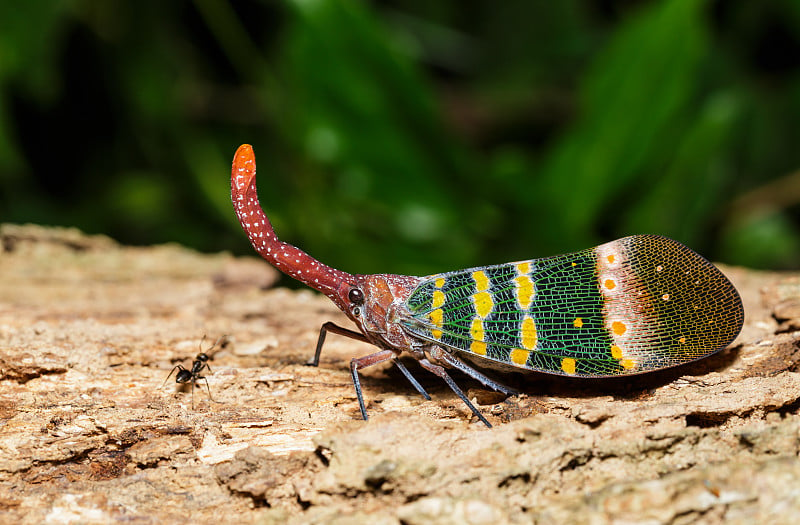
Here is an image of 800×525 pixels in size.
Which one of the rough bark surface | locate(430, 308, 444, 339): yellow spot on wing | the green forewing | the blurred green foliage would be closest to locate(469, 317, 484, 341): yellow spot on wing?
the green forewing

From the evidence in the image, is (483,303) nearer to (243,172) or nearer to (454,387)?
(454,387)

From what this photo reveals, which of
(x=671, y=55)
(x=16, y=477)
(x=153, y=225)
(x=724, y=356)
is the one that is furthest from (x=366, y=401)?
(x=153, y=225)

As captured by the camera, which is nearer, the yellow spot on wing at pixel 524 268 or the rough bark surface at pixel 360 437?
the rough bark surface at pixel 360 437

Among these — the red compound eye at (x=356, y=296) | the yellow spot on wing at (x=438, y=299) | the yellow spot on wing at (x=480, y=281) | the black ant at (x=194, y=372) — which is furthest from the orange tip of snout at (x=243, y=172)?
the yellow spot on wing at (x=480, y=281)

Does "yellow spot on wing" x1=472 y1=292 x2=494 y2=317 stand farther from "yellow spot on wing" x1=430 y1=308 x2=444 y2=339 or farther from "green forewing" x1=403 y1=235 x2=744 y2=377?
"yellow spot on wing" x1=430 y1=308 x2=444 y2=339

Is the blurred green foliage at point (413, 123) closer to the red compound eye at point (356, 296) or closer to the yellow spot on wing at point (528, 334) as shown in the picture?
the red compound eye at point (356, 296)

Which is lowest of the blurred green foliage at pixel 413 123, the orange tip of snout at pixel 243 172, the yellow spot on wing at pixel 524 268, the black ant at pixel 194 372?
the black ant at pixel 194 372
